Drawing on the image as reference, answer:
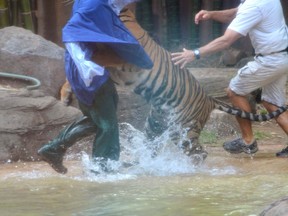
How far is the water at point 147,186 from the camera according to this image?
5.85 metres

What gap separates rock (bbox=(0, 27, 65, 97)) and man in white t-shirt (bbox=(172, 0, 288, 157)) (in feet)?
6.44

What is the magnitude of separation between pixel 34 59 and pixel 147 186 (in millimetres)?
3019

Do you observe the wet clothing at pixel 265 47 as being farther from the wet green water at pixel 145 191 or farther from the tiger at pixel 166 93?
the wet green water at pixel 145 191

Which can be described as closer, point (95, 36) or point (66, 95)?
point (95, 36)

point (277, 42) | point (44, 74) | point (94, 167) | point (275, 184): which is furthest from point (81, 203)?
point (44, 74)

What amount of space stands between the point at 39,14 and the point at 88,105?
4.72 m

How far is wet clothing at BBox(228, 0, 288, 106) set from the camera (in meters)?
7.56

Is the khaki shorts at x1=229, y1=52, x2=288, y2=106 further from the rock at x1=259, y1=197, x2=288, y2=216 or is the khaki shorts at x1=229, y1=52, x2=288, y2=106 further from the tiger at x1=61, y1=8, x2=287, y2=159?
the rock at x1=259, y1=197, x2=288, y2=216

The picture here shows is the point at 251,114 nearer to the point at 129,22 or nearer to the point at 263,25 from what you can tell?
the point at 263,25

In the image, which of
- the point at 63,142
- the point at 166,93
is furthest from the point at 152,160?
the point at 63,142

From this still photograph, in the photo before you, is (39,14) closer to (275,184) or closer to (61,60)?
(61,60)

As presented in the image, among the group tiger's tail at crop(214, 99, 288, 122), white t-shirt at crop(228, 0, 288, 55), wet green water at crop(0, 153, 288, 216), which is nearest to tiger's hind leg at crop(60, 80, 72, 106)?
wet green water at crop(0, 153, 288, 216)

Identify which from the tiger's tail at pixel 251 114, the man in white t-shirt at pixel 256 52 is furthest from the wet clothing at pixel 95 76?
the tiger's tail at pixel 251 114

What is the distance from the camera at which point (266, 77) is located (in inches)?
312
